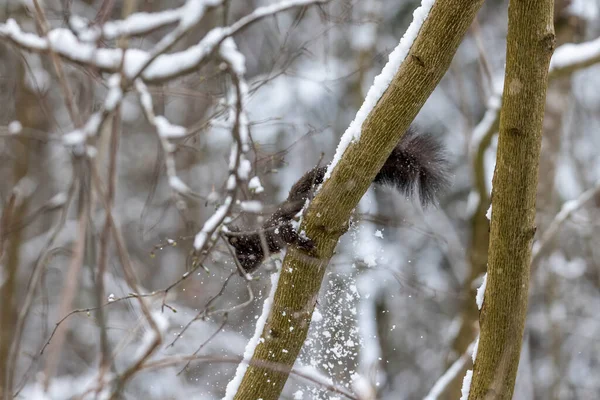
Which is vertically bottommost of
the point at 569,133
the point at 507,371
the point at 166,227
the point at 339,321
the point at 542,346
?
the point at 507,371

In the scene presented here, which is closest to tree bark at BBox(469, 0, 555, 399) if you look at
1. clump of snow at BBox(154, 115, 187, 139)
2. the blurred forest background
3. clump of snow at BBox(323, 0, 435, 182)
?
clump of snow at BBox(323, 0, 435, 182)

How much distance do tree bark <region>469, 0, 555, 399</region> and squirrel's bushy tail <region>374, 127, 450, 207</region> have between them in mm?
518

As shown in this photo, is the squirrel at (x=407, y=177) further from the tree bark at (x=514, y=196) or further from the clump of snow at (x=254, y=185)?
the tree bark at (x=514, y=196)

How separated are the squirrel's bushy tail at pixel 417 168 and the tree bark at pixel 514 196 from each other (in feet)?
1.70

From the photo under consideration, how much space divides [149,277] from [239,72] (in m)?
4.99

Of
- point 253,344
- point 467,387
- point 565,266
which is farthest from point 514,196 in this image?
point 565,266

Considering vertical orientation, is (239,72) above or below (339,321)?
above

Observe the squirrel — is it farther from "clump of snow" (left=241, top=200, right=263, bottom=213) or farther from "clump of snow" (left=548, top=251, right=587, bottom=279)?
"clump of snow" (left=548, top=251, right=587, bottom=279)

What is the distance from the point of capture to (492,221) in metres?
1.71

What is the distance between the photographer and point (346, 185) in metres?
1.72

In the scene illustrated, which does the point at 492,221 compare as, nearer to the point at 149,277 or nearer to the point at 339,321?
the point at 339,321

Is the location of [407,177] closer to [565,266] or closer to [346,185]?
[346,185]

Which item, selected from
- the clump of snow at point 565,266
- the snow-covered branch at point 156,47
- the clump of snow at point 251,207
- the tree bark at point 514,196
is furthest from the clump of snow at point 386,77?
the clump of snow at point 565,266

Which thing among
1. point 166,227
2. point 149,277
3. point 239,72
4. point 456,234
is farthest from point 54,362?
point 456,234
